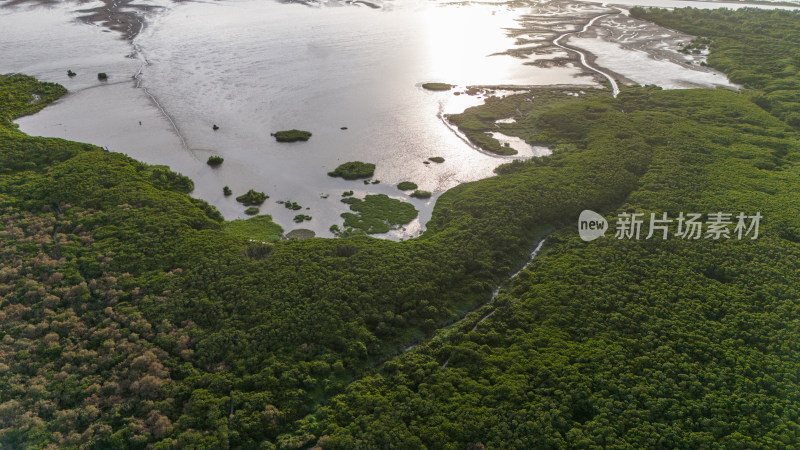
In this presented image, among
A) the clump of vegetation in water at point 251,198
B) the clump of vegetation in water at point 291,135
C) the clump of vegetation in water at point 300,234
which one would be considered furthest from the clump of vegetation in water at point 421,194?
the clump of vegetation in water at point 291,135

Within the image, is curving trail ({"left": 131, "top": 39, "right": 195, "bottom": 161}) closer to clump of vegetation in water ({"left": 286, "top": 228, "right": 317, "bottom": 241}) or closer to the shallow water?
the shallow water

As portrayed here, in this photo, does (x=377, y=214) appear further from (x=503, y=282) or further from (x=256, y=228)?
(x=503, y=282)

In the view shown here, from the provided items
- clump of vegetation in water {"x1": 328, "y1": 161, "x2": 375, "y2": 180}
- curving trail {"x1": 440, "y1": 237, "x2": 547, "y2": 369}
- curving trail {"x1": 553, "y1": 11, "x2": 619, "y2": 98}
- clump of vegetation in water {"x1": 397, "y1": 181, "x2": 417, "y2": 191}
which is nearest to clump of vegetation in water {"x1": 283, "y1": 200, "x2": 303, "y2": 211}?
clump of vegetation in water {"x1": 328, "y1": 161, "x2": 375, "y2": 180}

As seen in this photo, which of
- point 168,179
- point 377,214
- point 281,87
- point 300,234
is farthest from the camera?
point 281,87

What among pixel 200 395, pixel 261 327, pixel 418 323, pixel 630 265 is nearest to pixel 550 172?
pixel 630 265

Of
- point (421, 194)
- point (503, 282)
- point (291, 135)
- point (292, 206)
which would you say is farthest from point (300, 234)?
point (291, 135)

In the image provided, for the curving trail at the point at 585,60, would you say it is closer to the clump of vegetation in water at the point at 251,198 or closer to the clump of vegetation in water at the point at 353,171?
the clump of vegetation in water at the point at 353,171

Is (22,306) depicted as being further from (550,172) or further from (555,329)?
(550,172)
